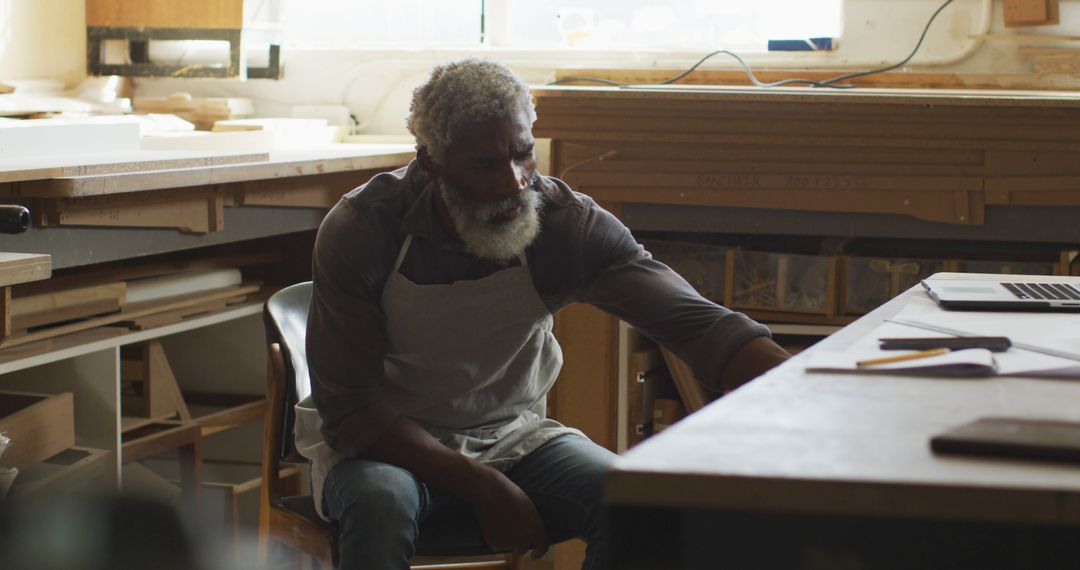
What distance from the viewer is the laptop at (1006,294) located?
1.95 metres

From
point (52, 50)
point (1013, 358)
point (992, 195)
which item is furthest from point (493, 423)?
point (52, 50)

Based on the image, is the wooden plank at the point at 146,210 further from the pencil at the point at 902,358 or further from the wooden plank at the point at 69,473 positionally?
the pencil at the point at 902,358

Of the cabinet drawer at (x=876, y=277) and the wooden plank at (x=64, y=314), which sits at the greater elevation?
the cabinet drawer at (x=876, y=277)

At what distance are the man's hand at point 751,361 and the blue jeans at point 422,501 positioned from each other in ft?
0.89

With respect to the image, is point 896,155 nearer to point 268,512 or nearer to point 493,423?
point 493,423

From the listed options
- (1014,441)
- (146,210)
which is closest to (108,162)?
(146,210)

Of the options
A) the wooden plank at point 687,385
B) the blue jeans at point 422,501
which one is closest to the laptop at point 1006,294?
the blue jeans at point 422,501

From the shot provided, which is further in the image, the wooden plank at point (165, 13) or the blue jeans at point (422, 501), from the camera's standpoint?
the wooden plank at point (165, 13)

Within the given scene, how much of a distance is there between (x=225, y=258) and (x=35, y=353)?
92 cm

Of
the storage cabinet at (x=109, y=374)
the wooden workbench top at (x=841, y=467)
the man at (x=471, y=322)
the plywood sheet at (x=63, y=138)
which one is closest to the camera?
the wooden workbench top at (x=841, y=467)

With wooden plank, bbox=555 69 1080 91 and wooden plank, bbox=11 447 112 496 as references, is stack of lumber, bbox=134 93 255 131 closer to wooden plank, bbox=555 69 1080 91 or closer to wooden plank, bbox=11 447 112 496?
wooden plank, bbox=555 69 1080 91

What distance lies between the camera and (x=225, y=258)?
358cm

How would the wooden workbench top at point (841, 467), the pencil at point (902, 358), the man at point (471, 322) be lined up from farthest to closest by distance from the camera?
the man at point (471, 322), the pencil at point (902, 358), the wooden workbench top at point (841, 467)

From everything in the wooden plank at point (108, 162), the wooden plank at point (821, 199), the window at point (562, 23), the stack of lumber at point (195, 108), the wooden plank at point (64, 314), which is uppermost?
the window at point (562, 23)
